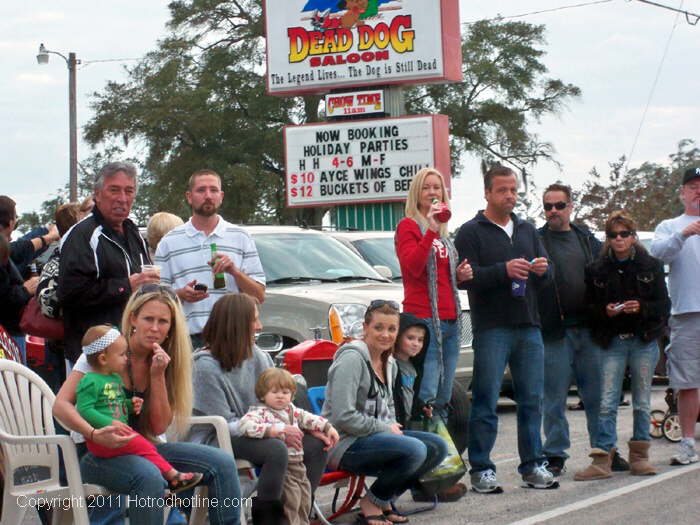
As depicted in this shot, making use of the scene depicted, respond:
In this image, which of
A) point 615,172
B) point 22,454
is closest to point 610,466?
point 22,454

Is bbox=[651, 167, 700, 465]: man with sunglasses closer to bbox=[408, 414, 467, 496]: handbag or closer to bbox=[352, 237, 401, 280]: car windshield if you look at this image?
bbox=[408, 414, 467, 496]: handbag

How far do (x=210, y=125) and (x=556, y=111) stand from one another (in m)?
11.6

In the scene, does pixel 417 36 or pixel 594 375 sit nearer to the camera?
pixel 594 375

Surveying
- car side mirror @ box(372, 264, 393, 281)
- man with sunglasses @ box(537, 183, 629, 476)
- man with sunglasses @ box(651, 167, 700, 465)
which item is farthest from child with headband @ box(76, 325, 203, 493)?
car side mirror @ box(372, 264, 393, 281)

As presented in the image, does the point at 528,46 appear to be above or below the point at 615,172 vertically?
above

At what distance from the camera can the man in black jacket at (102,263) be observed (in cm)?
728

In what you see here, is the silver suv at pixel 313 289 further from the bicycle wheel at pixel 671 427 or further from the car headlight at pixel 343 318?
the bicycle wheel at pixel 671 427

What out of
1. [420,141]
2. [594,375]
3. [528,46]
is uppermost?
[528,46]

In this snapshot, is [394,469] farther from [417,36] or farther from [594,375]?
[417,36]

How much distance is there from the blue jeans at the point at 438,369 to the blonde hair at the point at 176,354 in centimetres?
231

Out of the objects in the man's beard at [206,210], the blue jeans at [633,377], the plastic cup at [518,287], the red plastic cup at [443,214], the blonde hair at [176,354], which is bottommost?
the blue jeans at [633,377]

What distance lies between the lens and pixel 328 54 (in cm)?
2458

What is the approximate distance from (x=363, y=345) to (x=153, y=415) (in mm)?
1825

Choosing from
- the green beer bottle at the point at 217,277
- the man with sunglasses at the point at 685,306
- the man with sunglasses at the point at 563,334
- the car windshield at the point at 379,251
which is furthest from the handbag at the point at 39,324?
the car windshield at the point at 379,251
